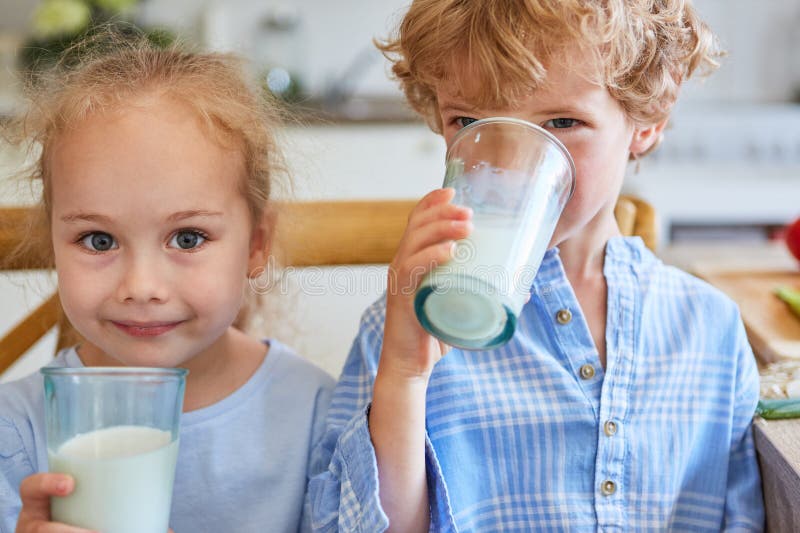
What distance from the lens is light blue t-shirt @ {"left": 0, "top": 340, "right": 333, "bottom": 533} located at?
1.06m

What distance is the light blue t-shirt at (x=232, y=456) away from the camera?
106cm

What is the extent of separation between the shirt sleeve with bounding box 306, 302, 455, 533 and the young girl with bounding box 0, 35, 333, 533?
0.08 meters

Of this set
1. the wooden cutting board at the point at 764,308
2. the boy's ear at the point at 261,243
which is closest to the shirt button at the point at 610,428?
the wooden cutting board at the point at 764,308

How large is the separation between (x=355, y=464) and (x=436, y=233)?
308 mm

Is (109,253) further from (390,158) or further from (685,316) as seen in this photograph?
(390,158)

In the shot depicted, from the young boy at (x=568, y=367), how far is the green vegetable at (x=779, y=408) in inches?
2.2

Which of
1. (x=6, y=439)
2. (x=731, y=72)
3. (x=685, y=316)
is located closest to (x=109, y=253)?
(x=6, y=439)

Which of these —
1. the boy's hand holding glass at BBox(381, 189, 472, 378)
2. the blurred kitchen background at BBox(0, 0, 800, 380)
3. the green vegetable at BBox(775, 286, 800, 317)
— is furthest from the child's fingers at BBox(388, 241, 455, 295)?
the blurred kitchen background at BBox(0, 0, 800, 380)

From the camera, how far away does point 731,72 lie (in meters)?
3.84

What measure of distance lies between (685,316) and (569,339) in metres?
0.16

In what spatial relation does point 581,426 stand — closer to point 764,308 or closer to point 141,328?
point 764,308

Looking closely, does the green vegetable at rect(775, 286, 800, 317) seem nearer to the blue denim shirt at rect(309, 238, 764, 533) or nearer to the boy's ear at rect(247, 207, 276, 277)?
the blue denim shirt at rect(309, 238, 764, 533)

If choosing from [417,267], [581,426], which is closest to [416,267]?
[417,267]

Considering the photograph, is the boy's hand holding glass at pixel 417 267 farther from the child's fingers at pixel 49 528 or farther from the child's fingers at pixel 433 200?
the child's fingers at pixel 49 528
